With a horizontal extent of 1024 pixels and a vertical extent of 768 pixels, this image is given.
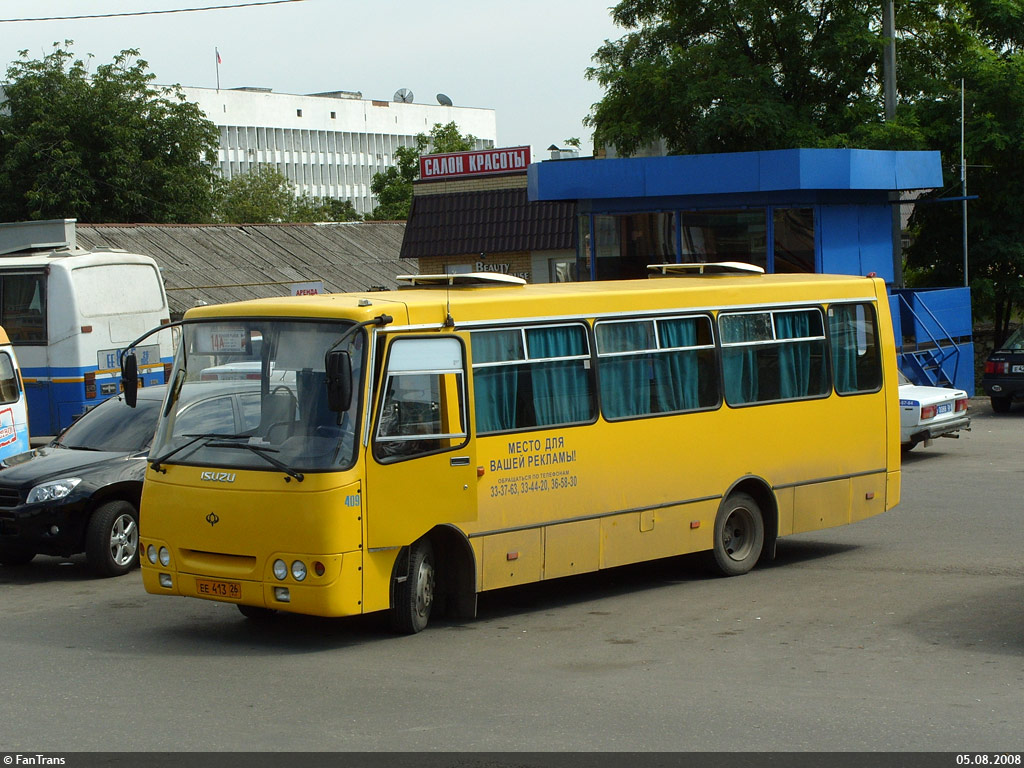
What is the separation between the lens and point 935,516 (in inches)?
568

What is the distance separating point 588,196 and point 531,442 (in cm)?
1799

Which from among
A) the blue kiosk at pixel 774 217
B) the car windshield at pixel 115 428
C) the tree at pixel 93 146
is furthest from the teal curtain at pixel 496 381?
the tree at pixel 93 146

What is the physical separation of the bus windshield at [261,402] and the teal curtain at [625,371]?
2.43 metres

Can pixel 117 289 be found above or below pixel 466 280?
above

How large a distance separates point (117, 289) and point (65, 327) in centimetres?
139

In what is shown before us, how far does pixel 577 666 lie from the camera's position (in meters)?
8.52

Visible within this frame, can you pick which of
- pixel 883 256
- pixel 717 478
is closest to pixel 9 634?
pixel 717 478

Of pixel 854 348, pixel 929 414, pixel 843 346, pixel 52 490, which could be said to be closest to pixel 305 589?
pixel 52 490

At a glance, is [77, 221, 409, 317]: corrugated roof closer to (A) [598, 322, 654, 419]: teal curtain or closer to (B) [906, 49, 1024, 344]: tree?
(B) [906, 49, 1024, 344]: tree

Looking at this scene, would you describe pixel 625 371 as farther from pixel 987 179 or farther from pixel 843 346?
pixel 987 179

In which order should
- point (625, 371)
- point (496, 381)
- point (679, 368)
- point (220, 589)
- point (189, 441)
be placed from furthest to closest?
1. point (679, 368)
2. point (625, 371)
3. point (496, 381)
4. point (189, 441)
5. point (220, 589)

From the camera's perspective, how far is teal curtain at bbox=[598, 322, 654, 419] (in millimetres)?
10734

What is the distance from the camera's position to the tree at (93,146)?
4781 cm

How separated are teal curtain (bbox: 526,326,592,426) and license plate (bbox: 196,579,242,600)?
8.59 feet
